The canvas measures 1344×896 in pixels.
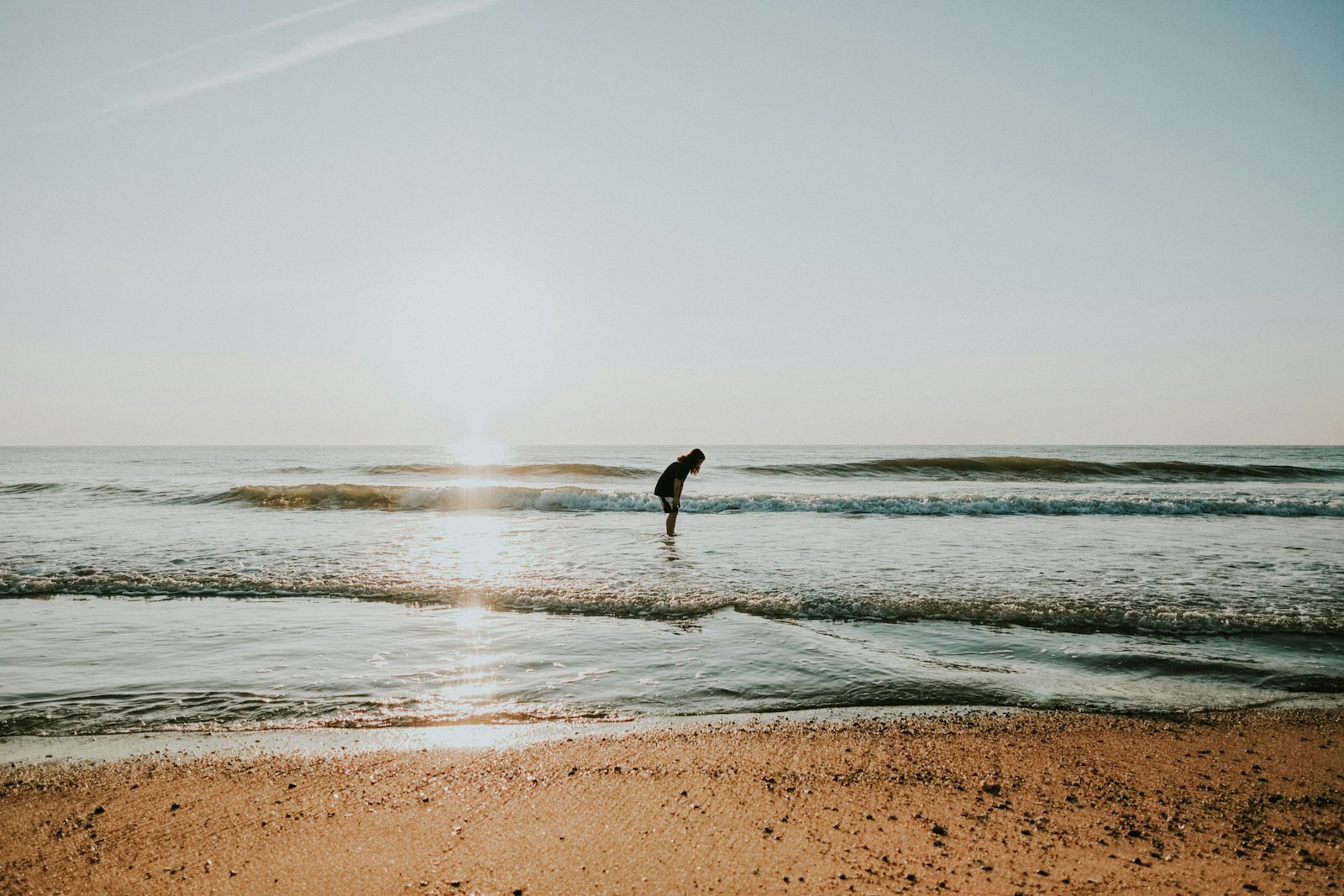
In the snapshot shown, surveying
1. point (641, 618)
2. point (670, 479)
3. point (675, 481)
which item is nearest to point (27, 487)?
point (670, 479)

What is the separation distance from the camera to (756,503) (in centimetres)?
2044

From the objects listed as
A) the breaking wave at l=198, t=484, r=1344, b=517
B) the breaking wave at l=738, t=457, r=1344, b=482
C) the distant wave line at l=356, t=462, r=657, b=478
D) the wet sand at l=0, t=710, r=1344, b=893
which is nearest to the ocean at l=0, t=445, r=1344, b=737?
the wet sand at l=0, t=710, r=1344, b=893

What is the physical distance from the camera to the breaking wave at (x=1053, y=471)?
1287 inches

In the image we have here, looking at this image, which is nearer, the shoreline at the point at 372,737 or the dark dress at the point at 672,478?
the shoreline at the point at 372,737

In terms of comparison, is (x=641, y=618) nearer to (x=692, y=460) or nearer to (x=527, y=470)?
(x=692, y=460)

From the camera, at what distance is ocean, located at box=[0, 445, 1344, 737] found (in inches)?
191

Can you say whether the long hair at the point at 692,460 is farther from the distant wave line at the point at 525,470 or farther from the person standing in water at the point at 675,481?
the distant wave line at the point at 525,470

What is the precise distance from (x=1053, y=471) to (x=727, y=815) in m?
36.1

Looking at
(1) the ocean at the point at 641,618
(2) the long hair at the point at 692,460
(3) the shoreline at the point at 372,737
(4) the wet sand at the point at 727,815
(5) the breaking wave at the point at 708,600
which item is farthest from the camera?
(2) the long hair at the point at 692,460

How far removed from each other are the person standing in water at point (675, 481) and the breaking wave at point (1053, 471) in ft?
74.2

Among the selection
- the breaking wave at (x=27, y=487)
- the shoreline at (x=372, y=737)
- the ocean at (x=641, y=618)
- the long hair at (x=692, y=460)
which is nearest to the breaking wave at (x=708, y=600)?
the ocean at (x=641, y=618)

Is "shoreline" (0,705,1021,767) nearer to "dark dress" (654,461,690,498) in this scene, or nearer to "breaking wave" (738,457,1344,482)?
"dark dress" (654,461,690,498)

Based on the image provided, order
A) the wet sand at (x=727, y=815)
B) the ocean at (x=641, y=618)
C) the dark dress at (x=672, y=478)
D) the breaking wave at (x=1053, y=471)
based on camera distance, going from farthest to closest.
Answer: the breaking wave at (x=1053, y=471) → the dark dress at (x=672, y=478) → the ocean at (x=641, y=618) → the wet sand at (x=727, y=815)

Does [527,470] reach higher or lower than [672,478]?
lower
